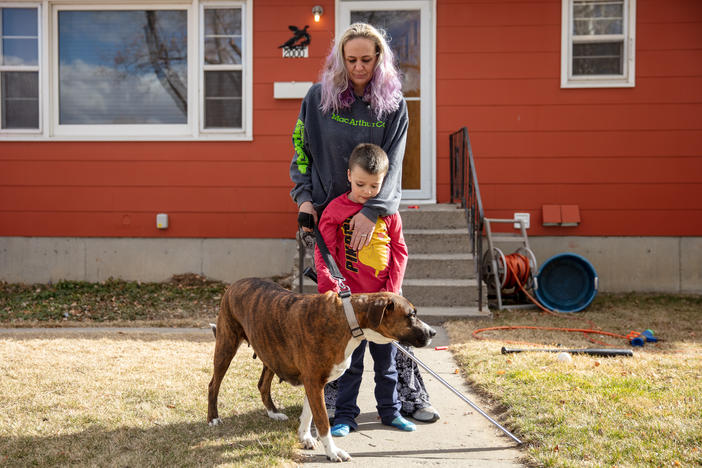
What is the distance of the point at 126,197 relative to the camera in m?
7.81

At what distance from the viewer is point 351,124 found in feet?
9.78

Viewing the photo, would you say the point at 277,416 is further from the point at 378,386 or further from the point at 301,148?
the point at 301,148

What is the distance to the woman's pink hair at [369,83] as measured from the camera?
2875 millimetres

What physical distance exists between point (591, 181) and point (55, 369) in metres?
6.26

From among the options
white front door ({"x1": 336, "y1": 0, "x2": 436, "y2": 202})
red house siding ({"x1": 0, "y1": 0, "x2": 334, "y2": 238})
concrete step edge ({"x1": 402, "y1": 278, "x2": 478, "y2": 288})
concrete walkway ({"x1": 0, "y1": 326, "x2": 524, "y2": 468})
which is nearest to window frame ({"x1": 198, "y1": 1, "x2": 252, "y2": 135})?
red house siding ({"x1": 0, "y1": 0, "x2": 334, "y2": 238})

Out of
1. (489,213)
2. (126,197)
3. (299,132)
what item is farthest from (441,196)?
(299,132)

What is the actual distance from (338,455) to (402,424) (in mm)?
509

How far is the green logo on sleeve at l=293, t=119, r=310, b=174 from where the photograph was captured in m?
3.08

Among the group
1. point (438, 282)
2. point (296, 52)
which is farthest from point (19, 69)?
point (438, 282)

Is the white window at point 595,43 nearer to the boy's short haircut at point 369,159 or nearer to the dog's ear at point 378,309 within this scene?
the boy's short haircut at point 369,159

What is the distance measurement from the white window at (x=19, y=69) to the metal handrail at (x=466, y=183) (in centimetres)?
541

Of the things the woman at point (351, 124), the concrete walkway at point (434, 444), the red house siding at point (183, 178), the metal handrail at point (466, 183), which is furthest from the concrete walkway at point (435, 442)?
the red house siding at point (183, 178)

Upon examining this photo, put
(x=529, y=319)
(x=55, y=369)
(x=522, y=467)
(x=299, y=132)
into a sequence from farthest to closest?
(x=529, y=319), (x=55, y=369), (x=299, y=132), (x=522, y=467)

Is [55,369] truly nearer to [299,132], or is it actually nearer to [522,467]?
[299,132]
